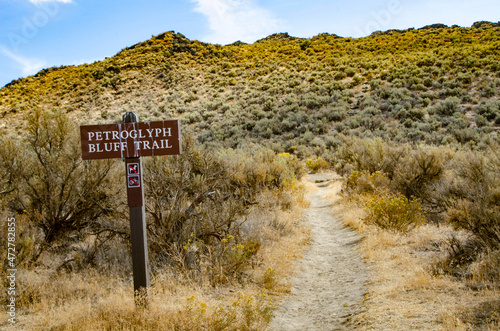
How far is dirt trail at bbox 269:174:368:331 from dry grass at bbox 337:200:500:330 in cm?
25

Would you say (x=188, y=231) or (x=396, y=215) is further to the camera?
(x=396, y=215)

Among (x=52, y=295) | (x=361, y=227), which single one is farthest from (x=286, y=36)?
(x=52, y=295)

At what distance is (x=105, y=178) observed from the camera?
6879mm

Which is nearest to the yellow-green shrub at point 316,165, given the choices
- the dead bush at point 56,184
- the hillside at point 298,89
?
the hillside at point 298,89

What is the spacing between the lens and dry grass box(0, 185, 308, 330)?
3.71 m

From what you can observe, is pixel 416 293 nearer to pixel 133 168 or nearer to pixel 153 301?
pixel 153 301

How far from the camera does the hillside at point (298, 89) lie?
82.7 feet

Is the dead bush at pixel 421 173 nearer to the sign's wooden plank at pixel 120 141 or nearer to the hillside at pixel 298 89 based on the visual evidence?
the sign's wooden plank at pixel 120 141

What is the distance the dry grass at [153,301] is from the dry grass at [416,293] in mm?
1364

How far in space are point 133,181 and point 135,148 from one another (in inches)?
15.5

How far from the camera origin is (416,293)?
4.54 metres

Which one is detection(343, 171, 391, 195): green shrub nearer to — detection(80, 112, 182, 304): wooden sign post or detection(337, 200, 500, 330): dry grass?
detection(337, 200, 500, 330): dry grass

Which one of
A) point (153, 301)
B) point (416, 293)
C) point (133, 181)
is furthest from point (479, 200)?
point (133, 181)

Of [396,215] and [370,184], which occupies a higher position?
[370,184]
